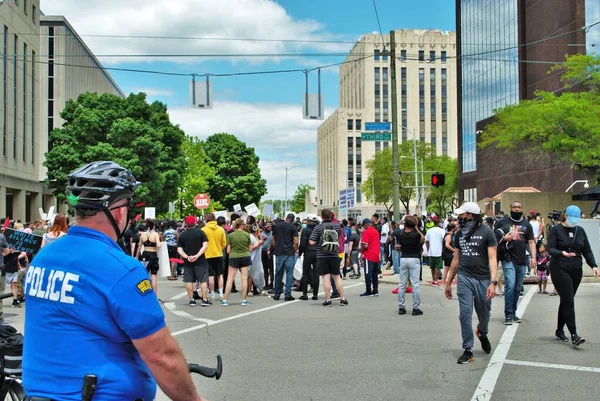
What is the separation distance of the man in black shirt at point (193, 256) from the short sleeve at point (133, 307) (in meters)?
11.8

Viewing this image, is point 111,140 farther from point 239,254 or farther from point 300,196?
point 300,196

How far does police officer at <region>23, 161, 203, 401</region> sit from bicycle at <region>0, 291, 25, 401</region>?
1.61 metres

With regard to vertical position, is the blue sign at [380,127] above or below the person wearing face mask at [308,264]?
above

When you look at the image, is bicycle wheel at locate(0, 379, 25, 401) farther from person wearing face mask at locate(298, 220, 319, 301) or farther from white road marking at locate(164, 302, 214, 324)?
person wearing face mask at locate(298, 220, 319, 301)

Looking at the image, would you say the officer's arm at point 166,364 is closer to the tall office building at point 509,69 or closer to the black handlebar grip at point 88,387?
the black handlebar grip at point 88,387

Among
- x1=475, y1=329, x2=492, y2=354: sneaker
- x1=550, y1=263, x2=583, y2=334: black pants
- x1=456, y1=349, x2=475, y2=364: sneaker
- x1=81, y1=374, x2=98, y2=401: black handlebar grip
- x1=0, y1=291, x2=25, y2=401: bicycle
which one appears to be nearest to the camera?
x1=81, y1=374, x2=98, y2=401: black handlebar grip

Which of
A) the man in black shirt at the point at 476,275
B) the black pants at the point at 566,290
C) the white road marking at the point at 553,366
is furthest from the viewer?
the black pants at the point at 566,290

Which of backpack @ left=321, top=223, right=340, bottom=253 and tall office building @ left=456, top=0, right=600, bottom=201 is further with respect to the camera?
tall office building @ left=456, top=0, right=600, bottom=201

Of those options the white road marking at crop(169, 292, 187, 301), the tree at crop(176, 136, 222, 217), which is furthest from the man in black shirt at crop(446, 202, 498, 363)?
the tree at crop(176, 136, 222, 217)

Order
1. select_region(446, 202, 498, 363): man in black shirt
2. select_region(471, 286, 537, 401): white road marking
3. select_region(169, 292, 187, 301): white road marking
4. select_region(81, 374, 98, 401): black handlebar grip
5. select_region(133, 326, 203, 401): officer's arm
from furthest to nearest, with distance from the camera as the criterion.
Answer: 1. select_region(169, 292, 187, 301): white road marking
2. select_region(446, 202, 498, 363): man in black shirt
3. select_region(471, 286, 537, 401): white road marking
4. select_region(133, 326, 203, 401): officer's arm
5. select_region(81, 374, 98, 401): black handlebar grip

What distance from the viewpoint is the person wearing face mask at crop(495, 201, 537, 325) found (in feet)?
36.6

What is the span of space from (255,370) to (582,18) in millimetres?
52444

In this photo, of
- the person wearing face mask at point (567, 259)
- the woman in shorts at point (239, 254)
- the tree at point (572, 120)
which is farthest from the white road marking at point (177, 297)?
the tree at point (572, 120)

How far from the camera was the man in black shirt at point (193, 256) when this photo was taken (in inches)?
559
